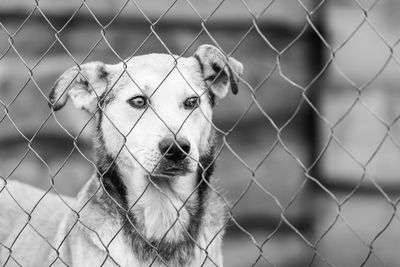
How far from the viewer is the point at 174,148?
3.17 meters

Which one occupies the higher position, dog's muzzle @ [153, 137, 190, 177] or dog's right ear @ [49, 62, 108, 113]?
dog's muzzle @ [153, 137, 190, 177]

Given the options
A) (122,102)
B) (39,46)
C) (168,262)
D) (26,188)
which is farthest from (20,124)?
(168,262)

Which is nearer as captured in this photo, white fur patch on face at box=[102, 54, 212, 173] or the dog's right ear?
white fur patch on face at box=[102, 54, 212, 173]

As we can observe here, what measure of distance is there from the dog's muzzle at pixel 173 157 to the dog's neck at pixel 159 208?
7.0 inches

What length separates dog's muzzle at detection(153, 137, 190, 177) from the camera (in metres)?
3.16

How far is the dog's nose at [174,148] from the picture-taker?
3.15 m

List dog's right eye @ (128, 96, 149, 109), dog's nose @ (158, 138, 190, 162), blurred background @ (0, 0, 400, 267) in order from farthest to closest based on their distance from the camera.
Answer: blurred background @ (0, 0, 400, 267), dog's right eye @ (128, 96, 149, 109), dog's nose @ (158, 138, 190, 162)

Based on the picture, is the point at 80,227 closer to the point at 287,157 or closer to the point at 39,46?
the point at 39,46

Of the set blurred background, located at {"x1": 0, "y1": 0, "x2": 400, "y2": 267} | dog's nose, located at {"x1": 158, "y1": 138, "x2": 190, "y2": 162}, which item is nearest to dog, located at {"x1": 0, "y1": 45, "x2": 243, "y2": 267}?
dog's nose, located at {"x1": 158, "y1": 138, "x2": 190, "y2": 162}

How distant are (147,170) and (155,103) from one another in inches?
13.4

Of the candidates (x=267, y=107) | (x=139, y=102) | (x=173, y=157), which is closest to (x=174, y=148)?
(x=173, y=157)

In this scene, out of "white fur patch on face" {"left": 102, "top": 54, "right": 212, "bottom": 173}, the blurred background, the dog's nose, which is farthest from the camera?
the blurred background

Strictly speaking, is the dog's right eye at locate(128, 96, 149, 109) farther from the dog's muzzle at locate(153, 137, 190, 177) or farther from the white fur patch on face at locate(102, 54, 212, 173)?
the dog's muzzle at locate(153, 137, 190, 177)

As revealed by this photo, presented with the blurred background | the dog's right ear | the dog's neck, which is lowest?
the blurred background
